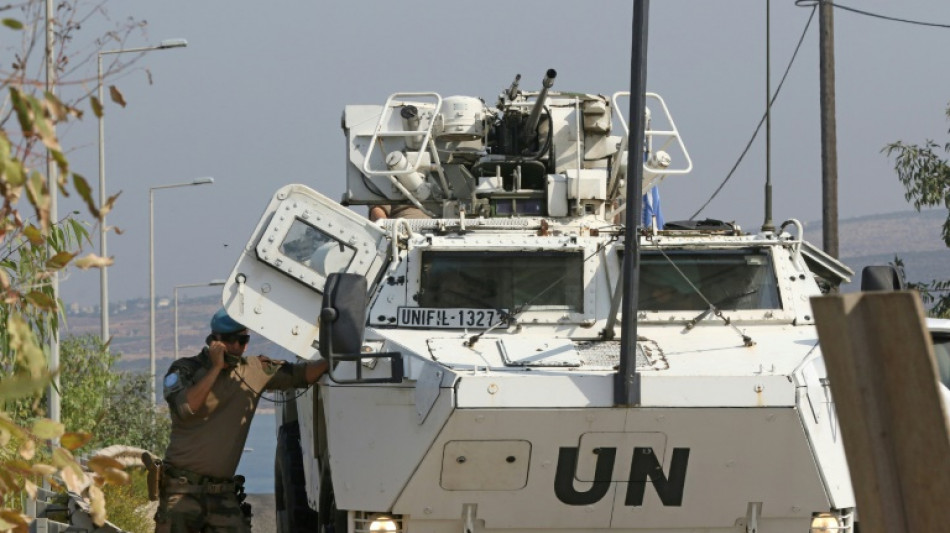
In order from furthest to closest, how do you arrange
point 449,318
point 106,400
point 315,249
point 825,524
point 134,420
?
point 134,420
point 106,400
point 315,249
point 449,318
point 825,524


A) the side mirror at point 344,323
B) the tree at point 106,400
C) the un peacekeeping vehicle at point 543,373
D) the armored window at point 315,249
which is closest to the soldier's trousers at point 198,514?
the un peacekeeping vehicle at point 543,373

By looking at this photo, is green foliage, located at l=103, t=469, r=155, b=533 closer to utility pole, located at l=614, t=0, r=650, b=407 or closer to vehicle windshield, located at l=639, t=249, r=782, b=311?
vehicle windshield, located at l=639, t=249, r=782, b=311

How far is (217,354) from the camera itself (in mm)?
9312

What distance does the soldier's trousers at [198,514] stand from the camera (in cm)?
933

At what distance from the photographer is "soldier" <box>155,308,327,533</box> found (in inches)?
367

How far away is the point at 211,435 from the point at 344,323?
173 cm

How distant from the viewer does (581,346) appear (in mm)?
8445

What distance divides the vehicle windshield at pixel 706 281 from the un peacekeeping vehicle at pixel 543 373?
0.03 feet

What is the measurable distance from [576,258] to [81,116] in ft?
19.0

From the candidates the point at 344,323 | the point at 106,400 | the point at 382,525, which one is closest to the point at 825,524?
the point at 382,525

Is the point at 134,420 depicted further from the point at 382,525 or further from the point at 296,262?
the point at 382,525

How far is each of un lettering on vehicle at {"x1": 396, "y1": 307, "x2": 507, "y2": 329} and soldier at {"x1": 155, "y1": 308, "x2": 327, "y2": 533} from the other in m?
0.72

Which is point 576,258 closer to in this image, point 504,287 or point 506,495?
point 504,287

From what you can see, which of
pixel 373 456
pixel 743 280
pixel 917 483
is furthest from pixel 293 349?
pixel 917 483
